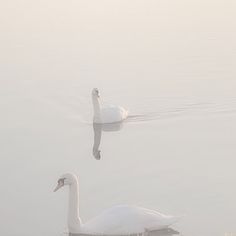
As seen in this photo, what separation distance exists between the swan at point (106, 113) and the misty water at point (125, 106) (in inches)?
5.2

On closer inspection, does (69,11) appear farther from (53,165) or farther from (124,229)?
(124,229)

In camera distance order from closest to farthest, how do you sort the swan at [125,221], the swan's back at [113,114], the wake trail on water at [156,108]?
the swan at [125,221] → the swan's back at [113,114] → the wake trail on water at [156,108]

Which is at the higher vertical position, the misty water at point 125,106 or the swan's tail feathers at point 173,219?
the misty water at point 125,106

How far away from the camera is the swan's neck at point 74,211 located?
7801mm

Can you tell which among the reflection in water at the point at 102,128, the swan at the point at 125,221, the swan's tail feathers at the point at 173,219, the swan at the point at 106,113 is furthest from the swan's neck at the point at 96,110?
the swan's tail feathers at the point at 173,219

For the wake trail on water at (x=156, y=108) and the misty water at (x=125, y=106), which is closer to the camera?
the misty water at (x=125, y=106)

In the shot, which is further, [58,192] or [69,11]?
[69,11]

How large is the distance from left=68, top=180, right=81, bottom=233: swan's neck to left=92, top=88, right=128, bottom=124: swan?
417cm

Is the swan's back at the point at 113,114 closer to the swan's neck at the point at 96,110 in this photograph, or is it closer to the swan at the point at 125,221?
the swan's neck at the point at 96,110

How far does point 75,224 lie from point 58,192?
1199 millimetres

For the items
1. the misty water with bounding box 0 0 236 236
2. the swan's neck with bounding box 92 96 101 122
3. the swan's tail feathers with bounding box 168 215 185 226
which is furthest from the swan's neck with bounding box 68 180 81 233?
the swan's neck with bounding box 92 96 101 122

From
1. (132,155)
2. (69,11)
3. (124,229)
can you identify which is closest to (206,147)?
(132,155)

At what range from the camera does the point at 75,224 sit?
7.80 m

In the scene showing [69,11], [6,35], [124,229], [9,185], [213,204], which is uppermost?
Result: [69,11]
